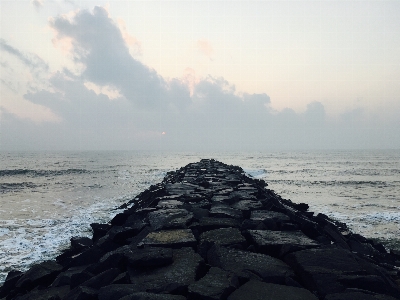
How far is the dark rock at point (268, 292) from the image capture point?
7.27ft

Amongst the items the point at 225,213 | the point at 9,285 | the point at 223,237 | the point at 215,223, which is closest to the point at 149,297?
the point at 223,237

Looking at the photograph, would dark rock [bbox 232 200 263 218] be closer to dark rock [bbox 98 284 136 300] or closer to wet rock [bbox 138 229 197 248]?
wet rock [bbox 138 229 197 248]

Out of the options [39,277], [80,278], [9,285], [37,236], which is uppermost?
[80,278]

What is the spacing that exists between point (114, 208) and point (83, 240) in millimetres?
6016

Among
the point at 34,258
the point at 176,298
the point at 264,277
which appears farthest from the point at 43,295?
the point at 34,258

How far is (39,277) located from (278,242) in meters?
3.24

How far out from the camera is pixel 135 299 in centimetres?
221

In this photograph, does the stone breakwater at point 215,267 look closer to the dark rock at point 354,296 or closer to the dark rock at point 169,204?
the dark rock at point 354,296

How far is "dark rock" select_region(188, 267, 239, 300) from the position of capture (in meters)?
2.24

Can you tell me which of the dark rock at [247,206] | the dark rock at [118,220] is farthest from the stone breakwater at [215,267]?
the dark rock at [118,220]

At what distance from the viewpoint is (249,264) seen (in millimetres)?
2844

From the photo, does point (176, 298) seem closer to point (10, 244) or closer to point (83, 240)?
point (83, 240)

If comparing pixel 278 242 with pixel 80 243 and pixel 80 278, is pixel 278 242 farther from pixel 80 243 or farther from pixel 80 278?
pixel 80 243

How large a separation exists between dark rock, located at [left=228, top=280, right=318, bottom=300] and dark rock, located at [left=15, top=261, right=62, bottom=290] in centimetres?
286
